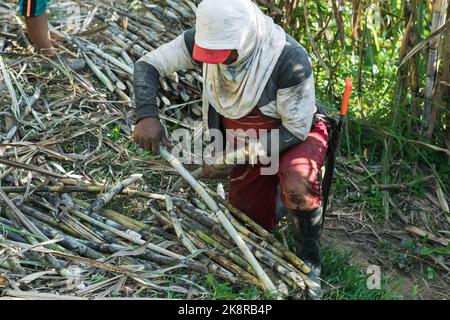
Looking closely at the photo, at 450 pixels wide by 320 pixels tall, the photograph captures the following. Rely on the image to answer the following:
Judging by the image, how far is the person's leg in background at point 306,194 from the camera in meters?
3.60

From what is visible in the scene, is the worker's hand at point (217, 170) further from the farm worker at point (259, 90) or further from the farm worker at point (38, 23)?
the farm worker at point (38, 23)

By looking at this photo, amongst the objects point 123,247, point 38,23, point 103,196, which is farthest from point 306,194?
point 38,23

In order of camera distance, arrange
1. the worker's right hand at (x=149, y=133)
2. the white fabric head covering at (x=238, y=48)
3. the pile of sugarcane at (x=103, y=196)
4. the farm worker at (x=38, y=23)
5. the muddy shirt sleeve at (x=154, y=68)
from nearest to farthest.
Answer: the white fabric head covering at (x=238, y=48) → the pile of sugarcane at (x=103, y=196) → the worker's right hand at (x=149, y=133) → the muddy shirt sleeve at (x=154, y=68) → the farm worker at (x=38, y=23)

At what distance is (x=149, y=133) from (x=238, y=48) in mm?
589

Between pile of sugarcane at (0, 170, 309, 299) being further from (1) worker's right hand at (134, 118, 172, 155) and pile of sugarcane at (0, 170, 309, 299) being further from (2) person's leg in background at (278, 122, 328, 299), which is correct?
(1) worker's right hand at (134, 118, 172, 155)

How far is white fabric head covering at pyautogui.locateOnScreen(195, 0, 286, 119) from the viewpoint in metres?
3.42

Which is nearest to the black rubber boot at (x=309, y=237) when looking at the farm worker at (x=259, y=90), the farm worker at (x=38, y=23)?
the farm worker at (x=259, y=90)

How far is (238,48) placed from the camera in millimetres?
3455

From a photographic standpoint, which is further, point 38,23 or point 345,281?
point 38,23

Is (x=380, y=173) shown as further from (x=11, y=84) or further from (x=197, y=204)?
(x=11, y=84)

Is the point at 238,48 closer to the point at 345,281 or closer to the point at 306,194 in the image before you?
the point at 306,194

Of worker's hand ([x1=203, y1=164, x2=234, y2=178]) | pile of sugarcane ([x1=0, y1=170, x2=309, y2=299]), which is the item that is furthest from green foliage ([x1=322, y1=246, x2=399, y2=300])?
worker's hand ([x1=203, y1=164, x2=234, y2=178])

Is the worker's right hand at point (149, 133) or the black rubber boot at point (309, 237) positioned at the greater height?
the worker's right hand at point (149, 133)
